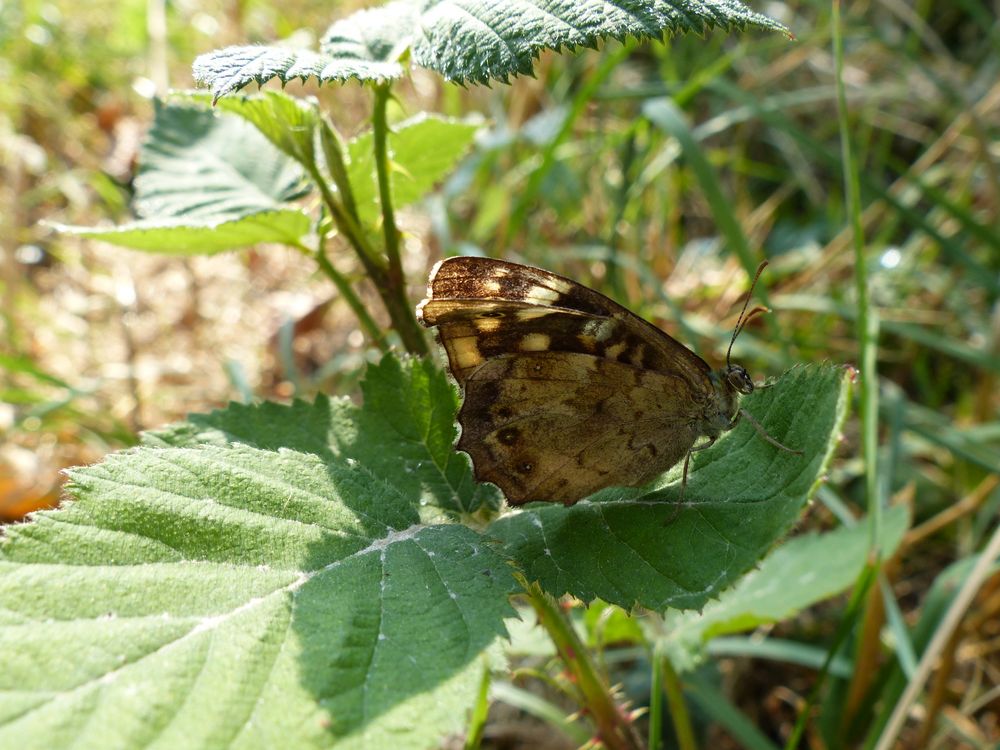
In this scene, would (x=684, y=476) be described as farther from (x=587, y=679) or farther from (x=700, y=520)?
(x=587, y=679)

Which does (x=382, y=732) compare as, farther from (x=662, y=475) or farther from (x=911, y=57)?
(x=911, y=57)

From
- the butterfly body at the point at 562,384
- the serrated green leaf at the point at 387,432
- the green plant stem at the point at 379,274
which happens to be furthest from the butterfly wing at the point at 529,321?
the green plant stem at the point at 379,274

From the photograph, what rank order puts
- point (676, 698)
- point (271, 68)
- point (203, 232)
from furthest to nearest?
point (676, 698) → point (203, 232) → point (271, 68)

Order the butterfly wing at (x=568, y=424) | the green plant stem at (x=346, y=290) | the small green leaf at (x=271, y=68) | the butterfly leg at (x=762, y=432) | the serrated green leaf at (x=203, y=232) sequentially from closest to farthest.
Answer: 1. the small green leaf at (x=271, y=68)
2. the butterfly leg at (x=762, y=432)
3. the butterfly wing at (x=568, y=424)
4. the serrated green leaf at (x=203, y=232)
5. the green plant stem at (x=346, y=290)

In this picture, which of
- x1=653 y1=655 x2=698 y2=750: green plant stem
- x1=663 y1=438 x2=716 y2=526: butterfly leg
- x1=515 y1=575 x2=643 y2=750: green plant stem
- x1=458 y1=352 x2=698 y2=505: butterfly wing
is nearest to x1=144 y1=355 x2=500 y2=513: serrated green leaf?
x1=458 y1=352 x2=698 y2=505: butterfly wing

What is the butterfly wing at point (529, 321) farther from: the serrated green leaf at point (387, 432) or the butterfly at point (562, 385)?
the serrated green leaf at point (387, 432)

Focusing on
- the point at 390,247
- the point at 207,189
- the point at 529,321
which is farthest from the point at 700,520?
the point at 207,189

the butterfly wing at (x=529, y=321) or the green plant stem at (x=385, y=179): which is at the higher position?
the green plant stem at (x=385, y=179)
